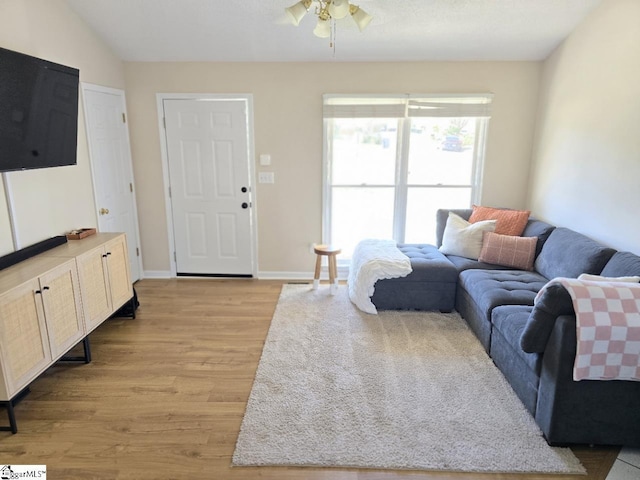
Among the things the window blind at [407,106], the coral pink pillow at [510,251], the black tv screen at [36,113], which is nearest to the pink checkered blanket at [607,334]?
the coral pink pillow at [510,251]

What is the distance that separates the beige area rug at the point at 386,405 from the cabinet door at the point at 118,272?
4.34ft

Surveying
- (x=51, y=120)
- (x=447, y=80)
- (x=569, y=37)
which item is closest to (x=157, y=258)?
(x=51, y=120)

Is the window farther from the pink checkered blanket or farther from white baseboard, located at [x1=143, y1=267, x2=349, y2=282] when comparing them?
the pink checkered blanket

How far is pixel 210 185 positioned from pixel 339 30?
6.93ft

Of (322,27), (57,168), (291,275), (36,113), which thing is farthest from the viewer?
Result: (291,275)

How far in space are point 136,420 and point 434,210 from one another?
3.59 m

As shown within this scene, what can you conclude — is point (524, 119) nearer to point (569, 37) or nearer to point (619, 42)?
point (569, 37)

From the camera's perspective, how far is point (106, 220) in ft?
13.4

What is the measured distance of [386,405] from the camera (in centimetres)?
250

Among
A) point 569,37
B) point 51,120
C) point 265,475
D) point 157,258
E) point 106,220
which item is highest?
point 569,37

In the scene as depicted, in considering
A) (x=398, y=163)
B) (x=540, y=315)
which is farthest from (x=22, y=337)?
(x=398, y=163)

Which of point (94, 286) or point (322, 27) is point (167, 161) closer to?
point (94, 286)

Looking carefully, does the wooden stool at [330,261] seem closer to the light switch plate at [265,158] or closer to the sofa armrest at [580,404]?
the light switch plate at [265,158]

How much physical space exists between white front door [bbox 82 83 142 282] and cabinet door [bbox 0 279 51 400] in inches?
64.8
